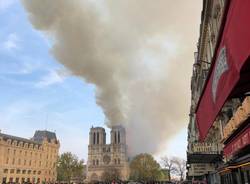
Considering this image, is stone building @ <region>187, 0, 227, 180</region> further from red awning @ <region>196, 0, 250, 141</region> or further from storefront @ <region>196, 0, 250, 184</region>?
red awning @ <region>196, 0, 250, 141</region>

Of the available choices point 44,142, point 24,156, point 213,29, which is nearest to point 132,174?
point 44,142

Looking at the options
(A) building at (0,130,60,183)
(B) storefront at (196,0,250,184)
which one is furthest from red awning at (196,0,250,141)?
(A) building at (0,130,60,183)

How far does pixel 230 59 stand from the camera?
3.14 metres

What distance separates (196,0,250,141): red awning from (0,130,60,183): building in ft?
352

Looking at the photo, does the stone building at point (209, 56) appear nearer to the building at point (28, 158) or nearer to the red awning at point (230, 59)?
the red awning at point (230, 59)

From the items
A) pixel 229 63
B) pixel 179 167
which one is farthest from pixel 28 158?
pixel 229 63

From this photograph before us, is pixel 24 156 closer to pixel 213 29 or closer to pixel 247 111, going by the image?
pixel 213 29

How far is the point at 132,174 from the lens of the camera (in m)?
163

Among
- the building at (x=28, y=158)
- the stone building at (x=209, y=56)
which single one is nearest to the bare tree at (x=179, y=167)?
the building at (x=28, y=158)

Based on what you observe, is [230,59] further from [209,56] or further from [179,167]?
[179,167]

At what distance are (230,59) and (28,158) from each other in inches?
5037

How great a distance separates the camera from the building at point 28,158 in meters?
109

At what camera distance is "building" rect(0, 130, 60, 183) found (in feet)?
357

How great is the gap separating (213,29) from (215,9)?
2.24 m
